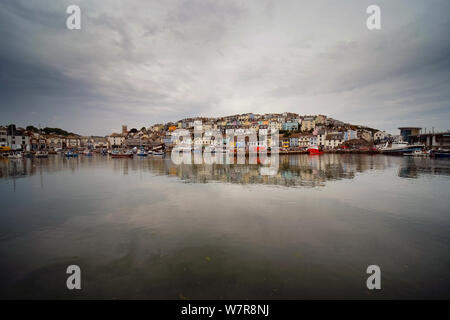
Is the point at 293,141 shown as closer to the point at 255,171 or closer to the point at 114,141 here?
the point at 255,171

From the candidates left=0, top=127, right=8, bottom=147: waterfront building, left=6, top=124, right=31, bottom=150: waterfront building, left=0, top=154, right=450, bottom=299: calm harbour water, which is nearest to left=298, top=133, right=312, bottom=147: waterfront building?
left=0, top=154, right=450, bottom=299: calm harbour water

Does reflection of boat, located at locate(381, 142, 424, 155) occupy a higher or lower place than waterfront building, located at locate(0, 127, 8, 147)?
lower

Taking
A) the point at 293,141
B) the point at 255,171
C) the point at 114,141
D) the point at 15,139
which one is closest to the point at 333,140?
the point at 293,141

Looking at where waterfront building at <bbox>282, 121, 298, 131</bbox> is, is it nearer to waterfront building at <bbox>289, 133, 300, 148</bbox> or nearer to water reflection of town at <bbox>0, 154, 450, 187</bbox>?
waterfront building at <bbox>289, 133, 300, 148</bbox>

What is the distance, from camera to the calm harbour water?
17.9 ft

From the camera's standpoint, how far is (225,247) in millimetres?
7629

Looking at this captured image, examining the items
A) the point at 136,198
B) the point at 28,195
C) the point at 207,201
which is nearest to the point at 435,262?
the point at 207,201

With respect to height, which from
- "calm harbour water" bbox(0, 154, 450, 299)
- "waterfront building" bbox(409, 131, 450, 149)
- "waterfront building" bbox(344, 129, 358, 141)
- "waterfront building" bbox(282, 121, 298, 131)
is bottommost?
"calm harbour water" bbox(0, 154, 450, 299)

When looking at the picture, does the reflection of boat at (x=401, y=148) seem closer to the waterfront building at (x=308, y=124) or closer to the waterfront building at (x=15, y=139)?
the waterfront building at (x=308, y=124)

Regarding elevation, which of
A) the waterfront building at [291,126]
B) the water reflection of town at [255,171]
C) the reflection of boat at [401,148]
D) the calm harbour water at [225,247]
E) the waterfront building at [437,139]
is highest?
the waterfront building at [291,126]

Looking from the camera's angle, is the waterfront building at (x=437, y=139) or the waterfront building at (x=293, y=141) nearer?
the waterfront building at (x=437, y=139)

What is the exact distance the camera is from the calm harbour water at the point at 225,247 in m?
5.44

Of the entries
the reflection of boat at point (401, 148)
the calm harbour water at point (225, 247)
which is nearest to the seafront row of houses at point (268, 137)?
the reflection of boat at point (401, 148)

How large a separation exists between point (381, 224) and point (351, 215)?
1440 mm
